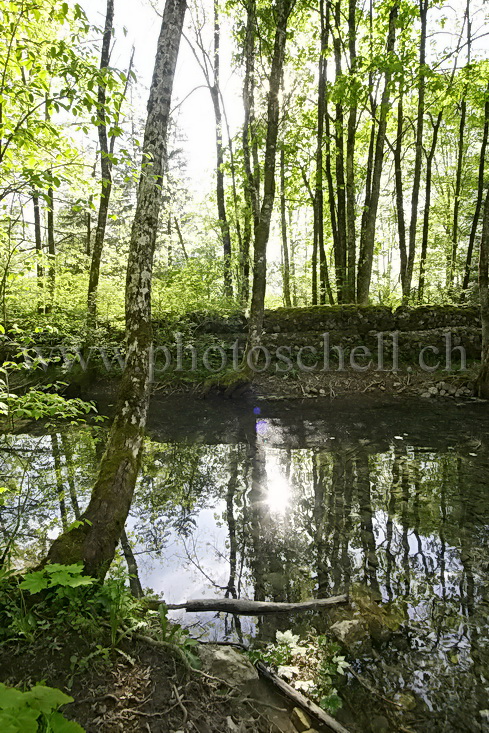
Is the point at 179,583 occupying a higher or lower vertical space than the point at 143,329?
lower

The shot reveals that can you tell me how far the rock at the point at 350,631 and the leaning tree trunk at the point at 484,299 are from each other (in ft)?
28.3

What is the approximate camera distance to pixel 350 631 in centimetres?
289

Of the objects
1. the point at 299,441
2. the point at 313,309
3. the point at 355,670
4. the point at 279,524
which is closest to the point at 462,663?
the point at 355,670

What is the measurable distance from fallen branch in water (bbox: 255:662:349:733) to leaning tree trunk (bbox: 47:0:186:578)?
1.36 metres

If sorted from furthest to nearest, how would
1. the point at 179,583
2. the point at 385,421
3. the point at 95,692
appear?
the point at 385,421
the point at 179,583
the point at 95,692

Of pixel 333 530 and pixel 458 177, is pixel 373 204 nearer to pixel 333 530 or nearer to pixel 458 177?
pixel 458 177

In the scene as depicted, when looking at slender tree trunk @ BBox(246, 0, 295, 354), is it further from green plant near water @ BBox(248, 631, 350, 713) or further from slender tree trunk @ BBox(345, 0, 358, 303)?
green plant near water @ BBox(248, 631, 350, 713)

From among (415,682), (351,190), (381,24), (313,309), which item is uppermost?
(381,24)

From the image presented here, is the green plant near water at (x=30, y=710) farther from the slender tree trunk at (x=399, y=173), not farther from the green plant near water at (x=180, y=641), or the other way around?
the slender tree trunk at (x=399, y=173)

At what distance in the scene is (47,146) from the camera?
413 centimetres

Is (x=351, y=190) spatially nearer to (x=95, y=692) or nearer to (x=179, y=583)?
(x=179, y=583)

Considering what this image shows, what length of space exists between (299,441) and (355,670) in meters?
5.45

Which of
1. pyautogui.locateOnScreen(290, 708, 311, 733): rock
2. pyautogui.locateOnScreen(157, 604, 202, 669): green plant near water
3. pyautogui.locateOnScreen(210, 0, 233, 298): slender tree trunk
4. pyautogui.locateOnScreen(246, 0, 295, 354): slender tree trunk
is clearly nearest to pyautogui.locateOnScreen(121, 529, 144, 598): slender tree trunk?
pyautogui.locateOnScreen(157, 604, 202, 669): green plant near water

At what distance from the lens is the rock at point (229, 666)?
7.86 ft
